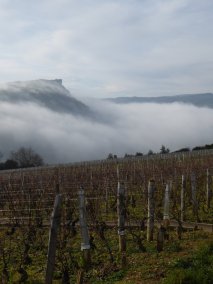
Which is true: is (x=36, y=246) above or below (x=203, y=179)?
below

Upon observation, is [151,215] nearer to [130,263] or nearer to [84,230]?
[130,263]

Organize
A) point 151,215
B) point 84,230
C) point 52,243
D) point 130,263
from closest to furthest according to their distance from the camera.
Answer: point 52,243, point 84,230, point 130,263, point 151,215

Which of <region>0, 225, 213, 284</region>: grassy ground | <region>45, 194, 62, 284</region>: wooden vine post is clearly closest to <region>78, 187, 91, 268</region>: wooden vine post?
<region>0, 225, 213, 284</region>: grassy ground

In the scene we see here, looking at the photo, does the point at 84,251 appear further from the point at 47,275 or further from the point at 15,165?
the point at 15,165

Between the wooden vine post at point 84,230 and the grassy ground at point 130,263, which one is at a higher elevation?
the wooden vine post at point 84,230

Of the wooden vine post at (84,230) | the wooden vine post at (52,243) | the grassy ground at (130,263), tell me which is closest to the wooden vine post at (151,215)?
the grassy ground at (130,263)

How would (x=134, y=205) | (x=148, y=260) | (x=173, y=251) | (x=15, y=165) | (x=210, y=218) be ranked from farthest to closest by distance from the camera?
(x=15, y=165), (x=134, y=205), (x=210, y=218), (x=173, y=251), (x=148, y=260)

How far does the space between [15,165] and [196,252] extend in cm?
7570

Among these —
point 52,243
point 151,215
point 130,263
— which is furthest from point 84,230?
point 151,215

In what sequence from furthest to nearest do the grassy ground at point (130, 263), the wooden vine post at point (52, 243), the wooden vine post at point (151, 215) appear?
1. the wooden vine post at point (151, 215)
2. the grassy ground at point (130, 263)
3. the wooden vine post at point (52, 243)

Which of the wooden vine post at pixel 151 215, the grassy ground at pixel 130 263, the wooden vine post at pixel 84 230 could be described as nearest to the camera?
the grassy ground at pixel 130 263

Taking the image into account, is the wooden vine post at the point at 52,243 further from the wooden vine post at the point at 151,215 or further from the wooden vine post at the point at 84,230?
the wooden vine post at the point at 151,215

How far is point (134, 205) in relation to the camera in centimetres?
1775

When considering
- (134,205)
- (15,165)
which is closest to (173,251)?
(134,205)
